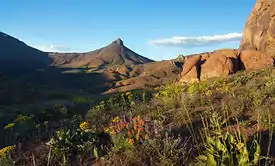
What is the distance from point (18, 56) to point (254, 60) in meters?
72.3

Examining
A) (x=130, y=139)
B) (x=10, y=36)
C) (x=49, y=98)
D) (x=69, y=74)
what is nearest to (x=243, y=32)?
(x=49, y=98)

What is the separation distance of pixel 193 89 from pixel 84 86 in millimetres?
→ 33633

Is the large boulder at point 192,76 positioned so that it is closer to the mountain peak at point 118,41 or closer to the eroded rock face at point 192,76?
the eroded rock face at point 192,76

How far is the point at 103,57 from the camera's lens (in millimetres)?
82000

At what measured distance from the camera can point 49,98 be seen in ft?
77.5

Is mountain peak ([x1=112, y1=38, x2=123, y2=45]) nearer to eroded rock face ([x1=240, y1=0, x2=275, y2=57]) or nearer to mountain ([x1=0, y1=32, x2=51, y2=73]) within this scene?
mountain ([x1=0, y1=32, x2=51, y2=73])

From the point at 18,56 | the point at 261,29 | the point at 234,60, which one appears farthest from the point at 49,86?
the point at 18,56

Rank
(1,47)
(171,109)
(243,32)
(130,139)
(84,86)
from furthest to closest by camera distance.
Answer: (1,47) < (84,86) < (243,32) < (171,109) < (130,139)

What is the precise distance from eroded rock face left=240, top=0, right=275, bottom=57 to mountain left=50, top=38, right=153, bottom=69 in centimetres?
5176

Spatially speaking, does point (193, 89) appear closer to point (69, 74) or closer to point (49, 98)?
point (49, 98)

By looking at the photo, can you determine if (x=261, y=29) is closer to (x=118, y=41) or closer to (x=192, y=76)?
(x=192, y=76)

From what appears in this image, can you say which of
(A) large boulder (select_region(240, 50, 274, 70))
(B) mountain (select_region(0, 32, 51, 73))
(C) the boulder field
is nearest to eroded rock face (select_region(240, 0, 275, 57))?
(C) the boulder field

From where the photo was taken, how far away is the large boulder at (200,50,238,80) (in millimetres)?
16750

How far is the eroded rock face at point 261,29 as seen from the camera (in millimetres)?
21203
